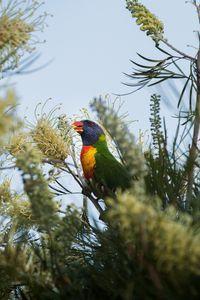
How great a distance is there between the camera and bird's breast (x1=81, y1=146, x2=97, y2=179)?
2.77 m

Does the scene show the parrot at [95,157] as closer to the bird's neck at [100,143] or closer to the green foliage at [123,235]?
the bird's neck at [100,143]

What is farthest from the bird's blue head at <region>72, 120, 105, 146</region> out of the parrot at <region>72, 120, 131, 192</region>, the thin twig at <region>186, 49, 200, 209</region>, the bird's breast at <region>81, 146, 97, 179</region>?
the thin twig at <region>186, 49, 200, 209</region>

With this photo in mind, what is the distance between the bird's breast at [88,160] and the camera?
2.77 meters

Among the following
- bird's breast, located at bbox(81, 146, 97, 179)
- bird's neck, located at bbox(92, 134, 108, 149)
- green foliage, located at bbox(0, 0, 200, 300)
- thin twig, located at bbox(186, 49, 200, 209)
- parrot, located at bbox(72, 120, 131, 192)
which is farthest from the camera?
bird's neck, located at bbox(92, 134, 108, 149)

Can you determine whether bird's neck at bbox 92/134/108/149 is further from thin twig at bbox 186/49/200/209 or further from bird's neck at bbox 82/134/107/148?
thin twig at bbox 186/49/200/209

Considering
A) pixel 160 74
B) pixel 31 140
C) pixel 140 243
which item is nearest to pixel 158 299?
pixel 140 243

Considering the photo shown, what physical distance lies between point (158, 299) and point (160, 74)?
1143mm

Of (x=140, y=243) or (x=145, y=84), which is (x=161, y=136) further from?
(x=145, y=84)

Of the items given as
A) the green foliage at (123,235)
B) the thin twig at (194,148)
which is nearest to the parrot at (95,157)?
the thin twig at (194,148)

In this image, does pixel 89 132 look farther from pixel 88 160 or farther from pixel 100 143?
pixel 88 160

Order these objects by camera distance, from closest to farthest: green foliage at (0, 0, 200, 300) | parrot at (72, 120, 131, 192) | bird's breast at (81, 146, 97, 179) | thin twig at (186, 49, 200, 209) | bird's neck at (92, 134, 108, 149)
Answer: green foliage at (0, 0, 200, 300) < thin twig at (186, 49, 200, 209) < parrot at (72, 120, 131, 192) < bird's breast at (81, 146, 97, 179) < bird's neck at (92, 134, 108, 149)

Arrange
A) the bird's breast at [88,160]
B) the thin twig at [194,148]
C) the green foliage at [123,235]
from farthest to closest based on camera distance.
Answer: the bird's breast at [88,160] < the thin twig at [194,148] < the green foliage at [123,235]

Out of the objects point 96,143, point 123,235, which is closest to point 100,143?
point 96,143


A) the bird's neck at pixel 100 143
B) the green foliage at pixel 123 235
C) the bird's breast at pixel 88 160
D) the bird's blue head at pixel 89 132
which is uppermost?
the bird's blue head at pixel 89 132
